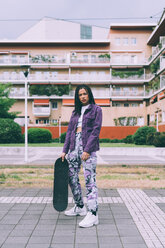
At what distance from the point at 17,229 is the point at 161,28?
4154 cm

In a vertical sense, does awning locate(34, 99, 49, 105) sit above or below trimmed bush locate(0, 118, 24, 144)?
above

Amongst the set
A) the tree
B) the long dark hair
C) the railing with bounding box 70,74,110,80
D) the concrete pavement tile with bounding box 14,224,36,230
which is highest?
the railing with bounding box 70,74,110,80

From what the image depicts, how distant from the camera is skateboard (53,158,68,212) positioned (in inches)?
163

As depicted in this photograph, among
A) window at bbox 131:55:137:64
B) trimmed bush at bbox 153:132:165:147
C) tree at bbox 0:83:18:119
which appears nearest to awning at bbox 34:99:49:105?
window at bbox 131:55:137:64

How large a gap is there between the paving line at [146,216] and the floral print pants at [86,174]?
0.67 meters

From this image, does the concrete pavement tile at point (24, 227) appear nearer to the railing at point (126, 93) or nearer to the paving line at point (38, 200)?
the paving line at point (38, 200)

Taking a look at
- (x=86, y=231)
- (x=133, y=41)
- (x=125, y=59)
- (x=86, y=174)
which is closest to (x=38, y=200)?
(x=86, y=174)

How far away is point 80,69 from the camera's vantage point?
1895 inches

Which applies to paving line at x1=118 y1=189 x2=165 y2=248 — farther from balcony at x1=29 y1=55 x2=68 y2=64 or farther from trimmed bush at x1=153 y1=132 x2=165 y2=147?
balcony at x1=29 y1=55 x2=68 y2=64

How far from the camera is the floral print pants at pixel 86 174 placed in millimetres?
3973

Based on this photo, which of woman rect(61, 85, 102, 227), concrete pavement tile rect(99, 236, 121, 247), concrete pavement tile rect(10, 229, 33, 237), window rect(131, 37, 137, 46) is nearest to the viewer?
concrete pavement tile rect(99, 236, 121, 247)

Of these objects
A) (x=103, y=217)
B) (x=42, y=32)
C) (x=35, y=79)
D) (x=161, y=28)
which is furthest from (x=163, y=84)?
(x=103, y=217)

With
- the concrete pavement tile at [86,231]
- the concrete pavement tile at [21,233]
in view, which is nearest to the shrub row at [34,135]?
the concrete pavement tile at [86,231]

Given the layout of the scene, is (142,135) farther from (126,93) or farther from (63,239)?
(126,93)
